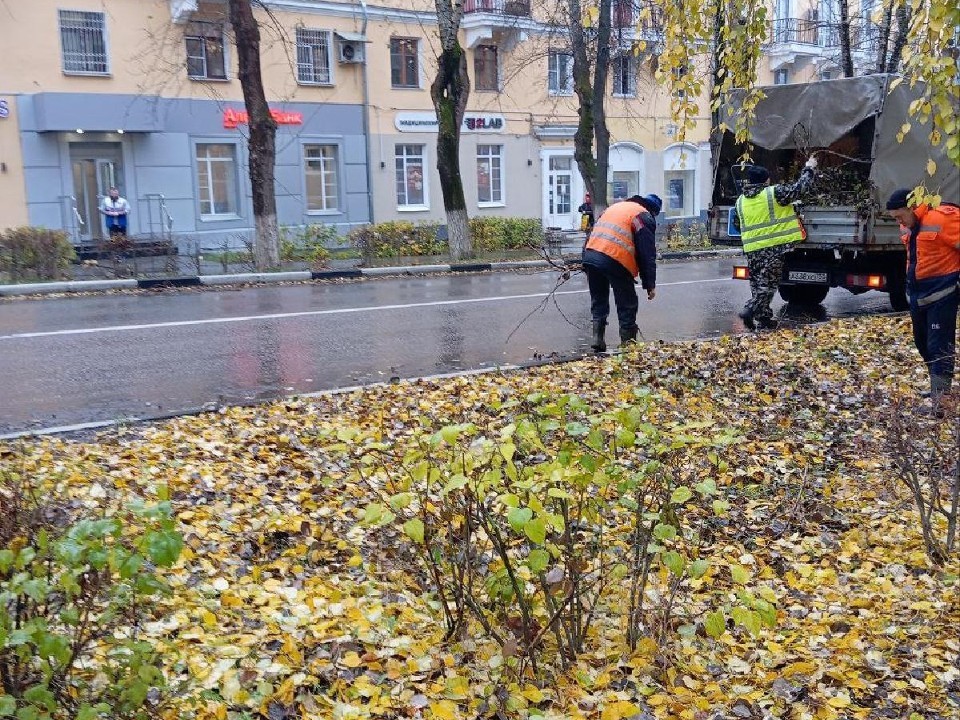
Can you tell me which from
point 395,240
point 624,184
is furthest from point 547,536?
point 624,184

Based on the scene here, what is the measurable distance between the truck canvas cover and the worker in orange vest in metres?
2.63

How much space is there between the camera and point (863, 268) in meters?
11.9

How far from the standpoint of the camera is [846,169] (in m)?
12.5

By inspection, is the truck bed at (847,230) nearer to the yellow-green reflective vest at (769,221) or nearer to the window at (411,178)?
the yellow-green reflective vest at (769,221)

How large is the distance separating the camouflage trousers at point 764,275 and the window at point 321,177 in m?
19.1

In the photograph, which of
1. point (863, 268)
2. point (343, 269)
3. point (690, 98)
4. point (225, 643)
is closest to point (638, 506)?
point (225, 643)

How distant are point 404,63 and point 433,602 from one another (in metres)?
27.6

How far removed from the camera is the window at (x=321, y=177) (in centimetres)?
2839

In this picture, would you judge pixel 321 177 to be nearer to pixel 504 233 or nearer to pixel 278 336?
pixel 504 233

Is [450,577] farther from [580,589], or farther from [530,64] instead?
[530,64]

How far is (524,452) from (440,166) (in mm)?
17794

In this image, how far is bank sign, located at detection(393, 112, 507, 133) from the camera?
97.1 ft

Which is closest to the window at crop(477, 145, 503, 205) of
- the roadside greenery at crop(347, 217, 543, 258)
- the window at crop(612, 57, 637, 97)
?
the window at crop(612, 57, 637, 97)

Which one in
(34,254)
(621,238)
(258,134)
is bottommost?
(34,254)
